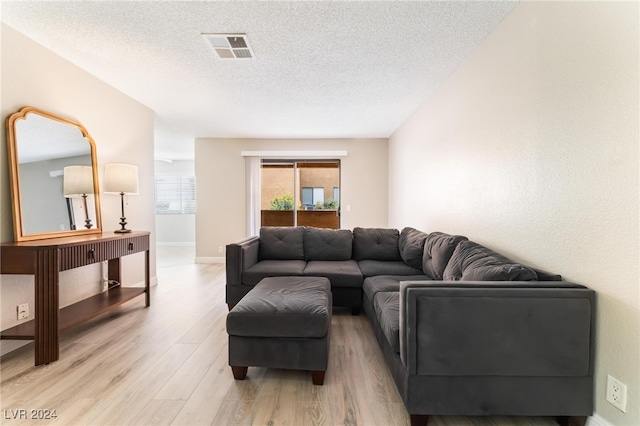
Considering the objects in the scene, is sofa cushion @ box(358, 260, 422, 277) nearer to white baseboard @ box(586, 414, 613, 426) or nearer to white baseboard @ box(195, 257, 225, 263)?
white baseboard @ box(586, 414, 613, 426)

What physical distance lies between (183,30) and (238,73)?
0.74 metres

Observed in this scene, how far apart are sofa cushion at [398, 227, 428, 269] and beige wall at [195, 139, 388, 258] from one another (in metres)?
2.40

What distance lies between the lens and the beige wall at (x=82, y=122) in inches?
86.4

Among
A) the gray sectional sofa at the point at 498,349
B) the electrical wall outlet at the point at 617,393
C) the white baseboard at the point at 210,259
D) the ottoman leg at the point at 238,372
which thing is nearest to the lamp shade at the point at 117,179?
the ottoman leg at the point at 238,372

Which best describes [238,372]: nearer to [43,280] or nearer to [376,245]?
[43,280]

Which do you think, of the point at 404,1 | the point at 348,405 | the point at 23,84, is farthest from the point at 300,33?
the point at 348,405

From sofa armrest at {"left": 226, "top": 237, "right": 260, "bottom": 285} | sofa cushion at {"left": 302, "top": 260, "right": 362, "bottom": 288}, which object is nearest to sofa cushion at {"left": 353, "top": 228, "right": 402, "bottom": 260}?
sofa cushion at {"left": 302, "top": 260, "right": 362, "bottom": 288}

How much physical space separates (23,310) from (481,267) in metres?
3.39

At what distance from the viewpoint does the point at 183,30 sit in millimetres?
2176

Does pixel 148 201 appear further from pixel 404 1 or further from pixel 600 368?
pixel 600 368

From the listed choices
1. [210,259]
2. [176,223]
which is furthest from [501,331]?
[176,223]

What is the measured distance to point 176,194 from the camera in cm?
812

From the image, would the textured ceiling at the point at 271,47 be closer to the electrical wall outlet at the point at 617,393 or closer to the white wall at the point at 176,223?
the electrical wall outlet at the point at 617,393

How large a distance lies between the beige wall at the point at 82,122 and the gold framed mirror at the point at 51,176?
0.07 meters
